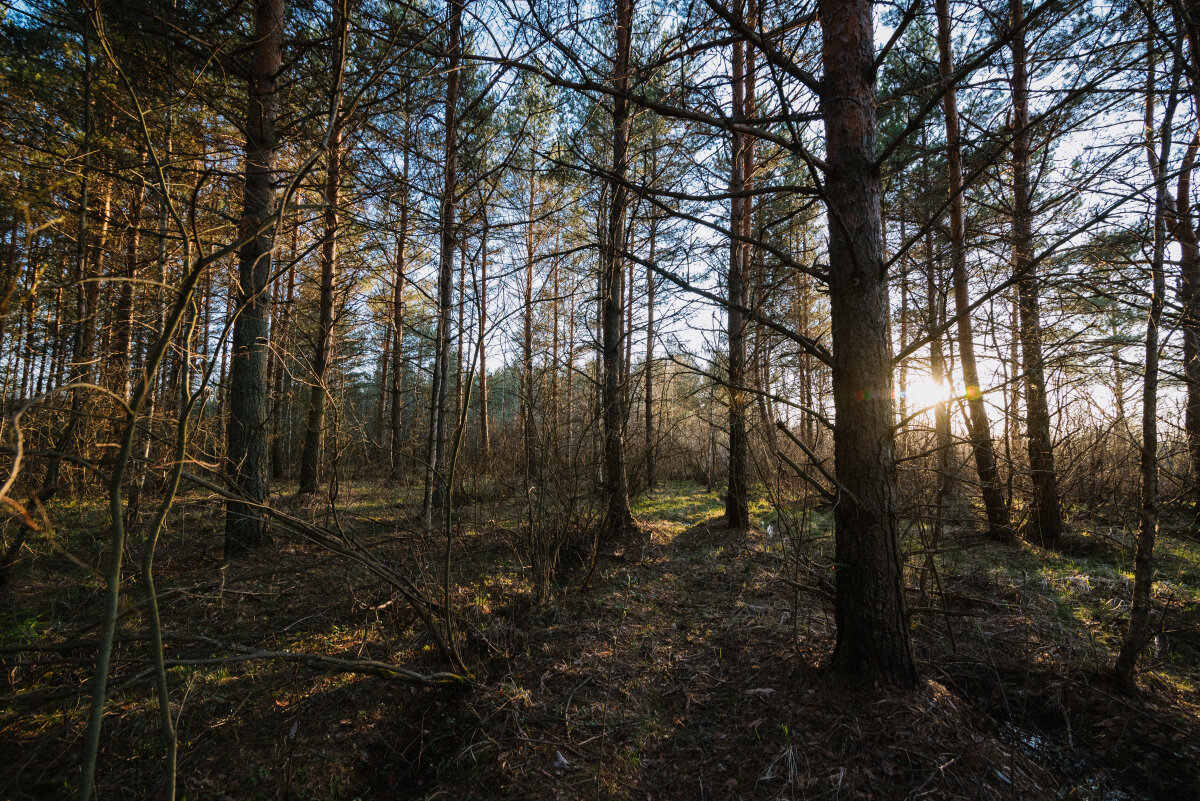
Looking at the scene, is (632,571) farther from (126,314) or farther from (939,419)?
(126,314)

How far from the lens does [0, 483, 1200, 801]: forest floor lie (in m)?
2.13

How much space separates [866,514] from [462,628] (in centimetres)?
285

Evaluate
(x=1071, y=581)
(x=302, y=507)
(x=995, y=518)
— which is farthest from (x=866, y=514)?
(x=302, y=507)

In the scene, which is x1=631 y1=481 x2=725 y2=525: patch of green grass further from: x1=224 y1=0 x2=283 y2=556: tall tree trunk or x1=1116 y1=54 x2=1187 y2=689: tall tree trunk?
x1=224 y1=0 x2=283 y2=556: tall tree trunk

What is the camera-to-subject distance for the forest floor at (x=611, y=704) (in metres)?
2.13

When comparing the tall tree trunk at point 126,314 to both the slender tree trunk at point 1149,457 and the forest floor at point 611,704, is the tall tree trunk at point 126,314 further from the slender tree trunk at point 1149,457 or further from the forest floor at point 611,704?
the slender tree trunk at point 1149,457

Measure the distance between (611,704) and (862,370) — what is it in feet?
7.86

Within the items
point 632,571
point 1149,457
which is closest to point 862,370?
point 1149,457

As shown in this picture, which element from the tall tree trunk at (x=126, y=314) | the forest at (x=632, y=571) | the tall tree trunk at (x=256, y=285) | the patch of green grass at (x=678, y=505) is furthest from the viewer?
the patch of green grass at (x=678, y=505)

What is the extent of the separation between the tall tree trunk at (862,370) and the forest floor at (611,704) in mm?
307

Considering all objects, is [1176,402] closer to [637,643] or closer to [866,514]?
[866,514]

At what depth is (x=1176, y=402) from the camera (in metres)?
3.75

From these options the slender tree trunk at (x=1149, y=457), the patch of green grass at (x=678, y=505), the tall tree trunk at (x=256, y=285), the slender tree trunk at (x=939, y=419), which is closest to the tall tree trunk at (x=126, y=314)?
the tall tree trunk at (x=256, y=285)

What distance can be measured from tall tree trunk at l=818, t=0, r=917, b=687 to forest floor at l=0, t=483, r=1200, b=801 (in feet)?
1.01
